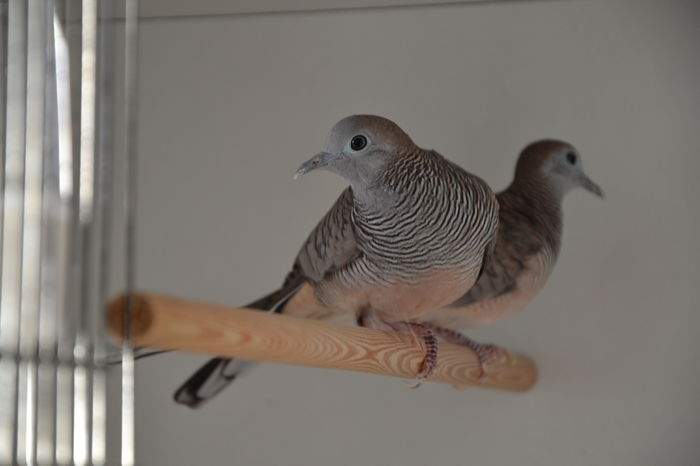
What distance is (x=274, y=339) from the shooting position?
119 centimetres

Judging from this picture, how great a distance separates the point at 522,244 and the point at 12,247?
1055 mm

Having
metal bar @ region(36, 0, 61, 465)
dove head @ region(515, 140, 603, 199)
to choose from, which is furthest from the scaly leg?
metal bar @ region(36, 0, 61, 465)

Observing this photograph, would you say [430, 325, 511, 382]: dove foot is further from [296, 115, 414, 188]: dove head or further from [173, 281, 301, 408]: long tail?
[296, 115, 414, 188]: dove head

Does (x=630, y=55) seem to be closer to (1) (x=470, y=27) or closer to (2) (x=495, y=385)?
(1) (x=470, y=27)

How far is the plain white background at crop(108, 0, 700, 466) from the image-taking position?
2.12 meters

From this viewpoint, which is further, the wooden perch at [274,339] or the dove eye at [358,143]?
the dove eye at [358,143]

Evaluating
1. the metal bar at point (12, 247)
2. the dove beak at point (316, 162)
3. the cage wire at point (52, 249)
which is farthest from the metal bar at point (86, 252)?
the dove beak at point (316, 162)

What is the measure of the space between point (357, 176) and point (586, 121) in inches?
35.2

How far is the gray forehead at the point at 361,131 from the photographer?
1.54 meters

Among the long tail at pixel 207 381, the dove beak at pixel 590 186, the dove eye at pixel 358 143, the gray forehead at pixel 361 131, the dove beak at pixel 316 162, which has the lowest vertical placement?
the long tail at pixel 207 381

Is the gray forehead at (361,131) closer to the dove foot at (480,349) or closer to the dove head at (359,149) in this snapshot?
the dove head at (359,149)

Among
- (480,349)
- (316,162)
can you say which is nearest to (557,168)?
(480,349)

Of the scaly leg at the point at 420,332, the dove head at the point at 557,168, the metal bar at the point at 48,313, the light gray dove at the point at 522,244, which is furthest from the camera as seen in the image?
the dove head at the point at 557,168

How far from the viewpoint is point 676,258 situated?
210 cm
